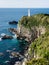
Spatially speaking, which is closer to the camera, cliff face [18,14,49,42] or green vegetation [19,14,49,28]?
cliff face [18,14,49,42]

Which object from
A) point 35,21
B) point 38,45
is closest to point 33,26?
point 35,21

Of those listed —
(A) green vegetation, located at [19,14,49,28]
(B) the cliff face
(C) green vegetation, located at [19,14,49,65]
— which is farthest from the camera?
(A) green vegetation, located at [19,14,49,28]

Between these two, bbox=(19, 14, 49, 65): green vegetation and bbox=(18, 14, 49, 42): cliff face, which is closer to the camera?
bbox=(19, 14, 49, 65): green vegetation

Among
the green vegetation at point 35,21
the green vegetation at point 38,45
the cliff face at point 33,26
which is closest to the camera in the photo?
the green vegetation at point 38,45

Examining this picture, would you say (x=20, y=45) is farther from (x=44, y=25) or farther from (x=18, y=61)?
(x=18, y=61)

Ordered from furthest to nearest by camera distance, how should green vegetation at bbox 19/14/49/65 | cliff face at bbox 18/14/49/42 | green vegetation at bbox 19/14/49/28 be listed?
green vegetation at bbox 19/14/49/28 → cliff face at bbox 18/14/49/42 → green vegetation at bbox 19/14/49/65

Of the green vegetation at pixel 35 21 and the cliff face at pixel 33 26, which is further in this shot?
the green vegetation at pixel 35 21

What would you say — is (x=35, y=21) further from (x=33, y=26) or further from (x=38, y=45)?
(x=38, y=45)
